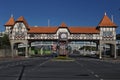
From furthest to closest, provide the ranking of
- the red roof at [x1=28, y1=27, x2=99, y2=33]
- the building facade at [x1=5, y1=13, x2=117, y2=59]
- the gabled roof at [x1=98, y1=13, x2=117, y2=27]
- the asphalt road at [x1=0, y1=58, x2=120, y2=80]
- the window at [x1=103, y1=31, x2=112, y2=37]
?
1. the red roof at [x1=28, y1=27, x2=99, y2=33]
2. the gabled roof at [x1=98, y1=13, x2=117, y2=27]
3. the building facade at [x1=5, y1=13, x2=117, y2=59]
4. the window at [x1=103, y1=31, x2=112, y2=37]
5. the asphalt road at [x1=0, y1=58, x2=120, y2=80]

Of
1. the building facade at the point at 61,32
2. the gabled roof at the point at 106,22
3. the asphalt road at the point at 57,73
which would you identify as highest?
the gabled roof at the point at 106,22

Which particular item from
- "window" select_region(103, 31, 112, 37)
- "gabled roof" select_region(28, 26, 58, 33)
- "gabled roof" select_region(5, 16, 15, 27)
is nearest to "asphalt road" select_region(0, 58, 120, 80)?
"window" select_region(103, 31, 112, 37)

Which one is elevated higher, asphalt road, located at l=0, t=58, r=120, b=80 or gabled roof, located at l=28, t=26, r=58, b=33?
gabled roof, located at l=28, t=26, r=58, b=33

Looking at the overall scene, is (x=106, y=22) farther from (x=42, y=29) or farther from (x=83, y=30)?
(x=42, y=29)

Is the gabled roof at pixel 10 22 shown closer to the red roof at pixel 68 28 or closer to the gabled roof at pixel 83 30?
the red roof at pixel 68 28

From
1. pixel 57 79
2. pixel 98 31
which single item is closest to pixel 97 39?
pixel 98 31

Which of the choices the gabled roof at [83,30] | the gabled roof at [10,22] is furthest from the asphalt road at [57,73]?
the gabled roof at [10,22]

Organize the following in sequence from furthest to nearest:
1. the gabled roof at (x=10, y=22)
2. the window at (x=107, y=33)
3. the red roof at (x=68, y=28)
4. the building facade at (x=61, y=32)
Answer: the gabled roof at (x=10, y=22) → the red roof at (x=68, y=28) → the building facade at (x=61, y=32) → the window at (x=107, y=33)

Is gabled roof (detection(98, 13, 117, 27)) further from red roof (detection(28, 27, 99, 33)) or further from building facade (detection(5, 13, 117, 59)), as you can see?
red roof (detection(28, 27, 99, 33))

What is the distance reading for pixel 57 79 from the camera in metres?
17.2

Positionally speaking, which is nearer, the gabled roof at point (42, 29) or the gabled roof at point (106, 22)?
the gabled roof at point (106, 22)

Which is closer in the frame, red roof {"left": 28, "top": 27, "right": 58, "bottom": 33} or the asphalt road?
the asphalt road

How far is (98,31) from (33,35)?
19.5m

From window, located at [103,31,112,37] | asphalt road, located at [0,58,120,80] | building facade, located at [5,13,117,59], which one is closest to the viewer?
asphalt road, located at [0,58,120,80]
